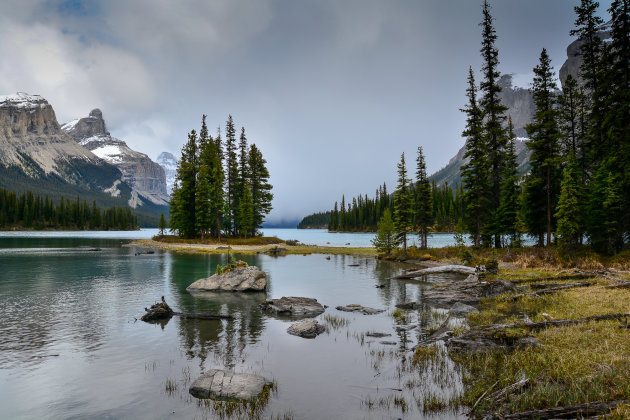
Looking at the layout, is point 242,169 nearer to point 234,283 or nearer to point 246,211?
point 246,211

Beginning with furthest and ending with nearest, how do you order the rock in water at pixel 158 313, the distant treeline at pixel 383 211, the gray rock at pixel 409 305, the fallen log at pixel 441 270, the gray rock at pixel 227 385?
1. the distant treeline at pixel 383 211
2. the fallen log at pixel 441 270
3. the gray rock at pixel 409 305
4. the rock in water at pixel 158 313
5. the gray rock at pixel 227 385

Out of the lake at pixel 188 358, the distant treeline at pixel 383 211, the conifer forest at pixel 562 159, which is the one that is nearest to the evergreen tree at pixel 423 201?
the conifer forest at pixel 562 159

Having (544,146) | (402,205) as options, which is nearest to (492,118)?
(544,146)

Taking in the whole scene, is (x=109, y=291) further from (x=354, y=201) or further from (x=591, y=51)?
(x=354, y=201)

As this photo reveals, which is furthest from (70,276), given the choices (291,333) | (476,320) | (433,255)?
(433,255)

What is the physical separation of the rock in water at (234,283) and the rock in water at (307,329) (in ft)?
36.3

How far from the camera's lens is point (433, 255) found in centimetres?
4466

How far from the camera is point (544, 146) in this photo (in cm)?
3447

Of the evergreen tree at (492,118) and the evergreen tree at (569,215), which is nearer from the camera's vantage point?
the evergreen tree at (569,215)

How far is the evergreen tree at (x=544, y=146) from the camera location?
33594 millimetres

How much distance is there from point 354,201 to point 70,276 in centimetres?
16623

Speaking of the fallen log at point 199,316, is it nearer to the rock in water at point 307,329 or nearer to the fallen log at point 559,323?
the rock in water at point 307,329

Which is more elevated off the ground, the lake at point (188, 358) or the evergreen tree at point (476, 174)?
the evergreen tree at point (476, 174)

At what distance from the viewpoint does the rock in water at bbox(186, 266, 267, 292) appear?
2520 centimetres
